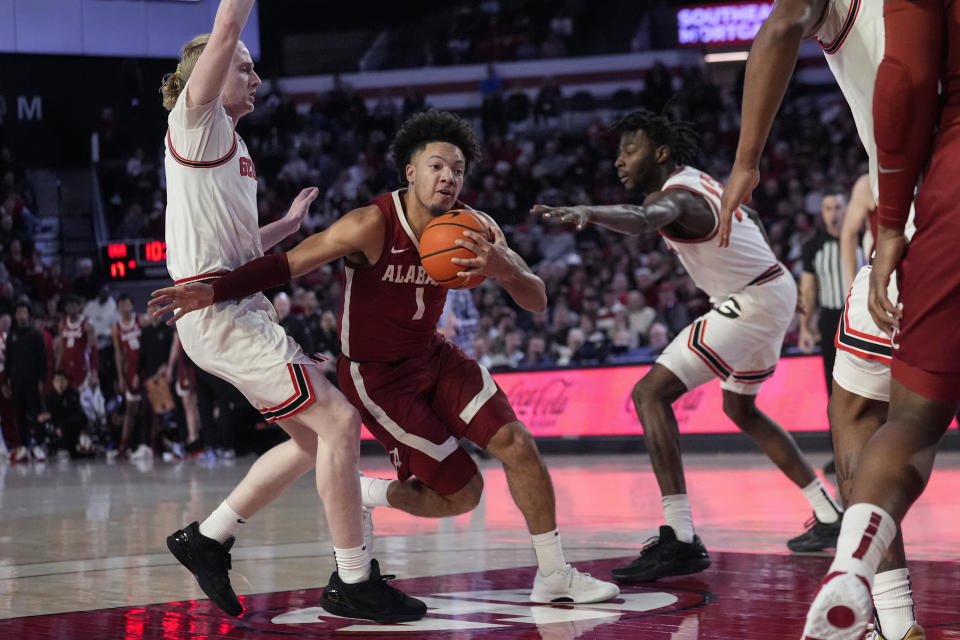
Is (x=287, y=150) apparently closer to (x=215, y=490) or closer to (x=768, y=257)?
(x=215, y=490)

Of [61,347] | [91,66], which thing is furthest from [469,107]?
[61,347]

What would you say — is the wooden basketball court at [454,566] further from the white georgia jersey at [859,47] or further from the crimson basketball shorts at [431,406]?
the white georgia jersey at [859,47]

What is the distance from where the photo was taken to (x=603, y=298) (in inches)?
686

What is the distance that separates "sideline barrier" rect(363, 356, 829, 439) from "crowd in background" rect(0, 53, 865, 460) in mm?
→ 450

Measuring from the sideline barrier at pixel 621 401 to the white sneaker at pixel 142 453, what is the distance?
3014 mm

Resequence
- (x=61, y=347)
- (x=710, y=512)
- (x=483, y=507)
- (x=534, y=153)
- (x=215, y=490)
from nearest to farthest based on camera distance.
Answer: (x=710, y=512) < (x=483, y=507) < (x=215, y=490) < (x=61, y=347) < (x=534, y=153)

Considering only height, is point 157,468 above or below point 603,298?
below

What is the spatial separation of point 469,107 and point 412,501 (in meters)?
19.2

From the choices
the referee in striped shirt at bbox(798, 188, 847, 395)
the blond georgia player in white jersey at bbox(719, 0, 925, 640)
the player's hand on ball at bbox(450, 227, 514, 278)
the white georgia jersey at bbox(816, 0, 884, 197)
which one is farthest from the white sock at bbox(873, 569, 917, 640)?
the referee in striped shirt at bbox(798, 188, 847, 395)

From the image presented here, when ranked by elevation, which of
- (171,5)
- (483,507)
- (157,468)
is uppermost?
(171,5)

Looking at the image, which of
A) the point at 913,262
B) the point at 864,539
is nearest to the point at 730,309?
the point at 913,262

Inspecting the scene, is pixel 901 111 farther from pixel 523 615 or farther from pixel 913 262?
pixel 523 615

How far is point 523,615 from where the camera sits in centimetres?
439

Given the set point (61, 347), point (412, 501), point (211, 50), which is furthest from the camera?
point (61, 347)
